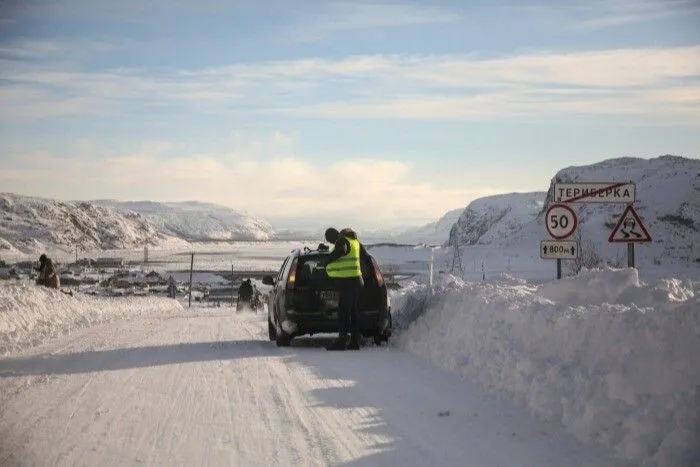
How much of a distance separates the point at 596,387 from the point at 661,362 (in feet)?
2.00

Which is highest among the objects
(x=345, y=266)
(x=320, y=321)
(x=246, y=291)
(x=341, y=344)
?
(x=345, y=266)

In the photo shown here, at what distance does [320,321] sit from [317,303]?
0.99ft

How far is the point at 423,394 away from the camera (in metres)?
9.15

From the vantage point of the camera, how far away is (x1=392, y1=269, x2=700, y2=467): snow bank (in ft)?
20.8

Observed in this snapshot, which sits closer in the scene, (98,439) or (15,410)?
(98,439)

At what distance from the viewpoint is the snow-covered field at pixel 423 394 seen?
6.48 m

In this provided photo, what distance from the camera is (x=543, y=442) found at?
22.6 feet

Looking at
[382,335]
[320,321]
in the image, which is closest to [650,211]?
[382,335]

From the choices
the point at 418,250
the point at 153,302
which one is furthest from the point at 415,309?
the point at 418,250

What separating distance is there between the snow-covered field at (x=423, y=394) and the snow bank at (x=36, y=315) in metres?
2.57

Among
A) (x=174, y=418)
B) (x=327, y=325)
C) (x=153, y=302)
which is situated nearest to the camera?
(x=174, y=418)

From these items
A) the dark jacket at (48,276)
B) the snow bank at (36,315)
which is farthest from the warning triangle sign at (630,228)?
the dark jacket at (48,276)

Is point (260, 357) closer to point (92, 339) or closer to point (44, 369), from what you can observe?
point (44, 369)

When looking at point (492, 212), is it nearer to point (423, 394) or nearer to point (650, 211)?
point (650, 211)
